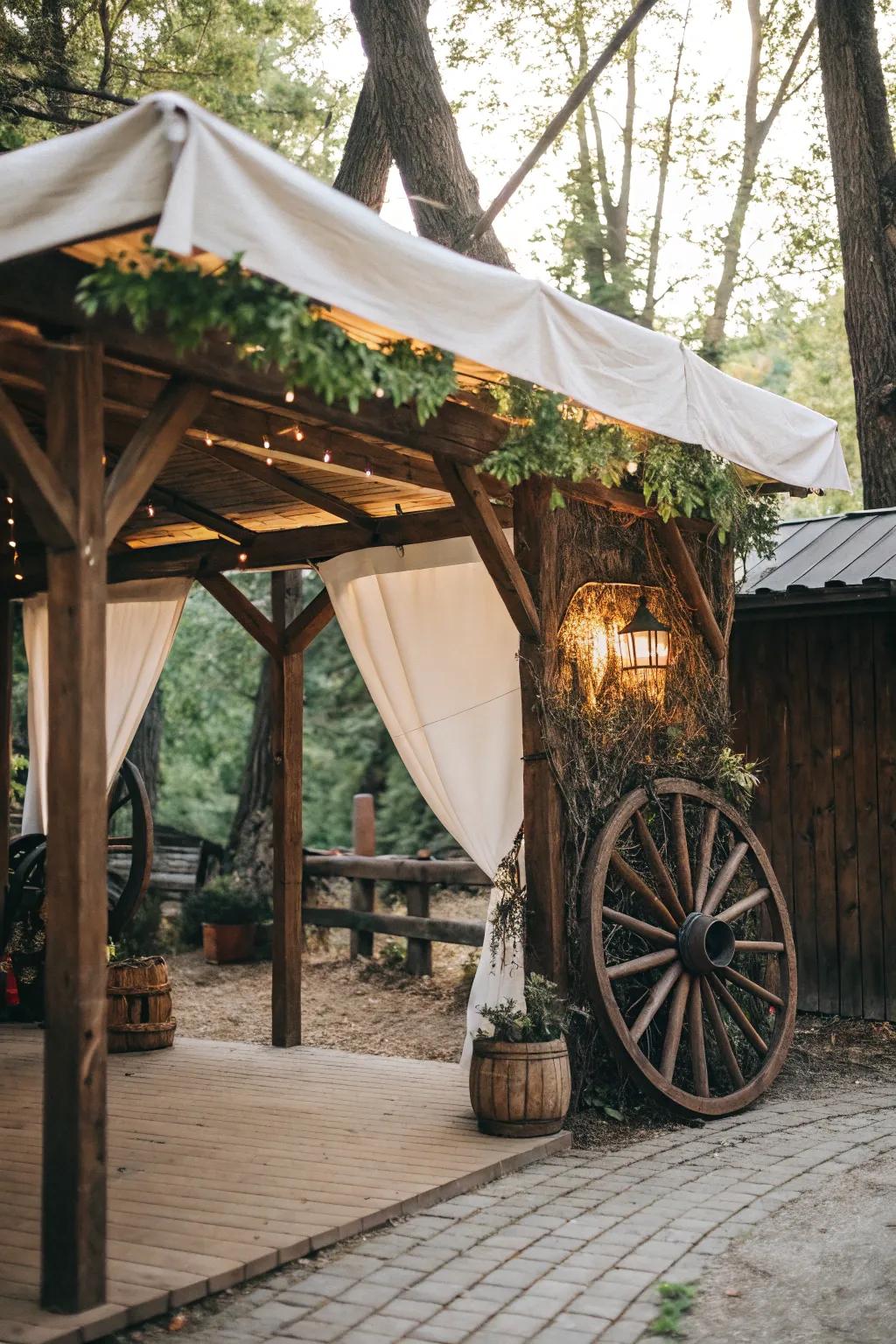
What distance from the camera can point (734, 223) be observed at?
1348 centimetres

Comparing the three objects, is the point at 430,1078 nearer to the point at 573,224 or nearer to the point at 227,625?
the point at 573,224

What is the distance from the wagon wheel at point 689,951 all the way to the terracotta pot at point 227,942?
454cm

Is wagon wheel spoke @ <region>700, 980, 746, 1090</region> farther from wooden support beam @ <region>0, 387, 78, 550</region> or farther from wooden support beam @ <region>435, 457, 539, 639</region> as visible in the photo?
wooden support beam @ <region>0, 387, 78, 550</region>

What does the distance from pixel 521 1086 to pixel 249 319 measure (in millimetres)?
2775

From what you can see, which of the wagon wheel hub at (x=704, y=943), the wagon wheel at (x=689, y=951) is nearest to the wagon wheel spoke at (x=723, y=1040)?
the wagon wheel at (x=689, y=951)

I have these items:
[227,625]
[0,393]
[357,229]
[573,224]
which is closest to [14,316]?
[0,393]

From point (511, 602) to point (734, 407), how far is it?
1099 millimetres

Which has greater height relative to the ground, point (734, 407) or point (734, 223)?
point (734, 223)

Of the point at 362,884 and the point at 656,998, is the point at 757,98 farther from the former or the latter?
the point at 656,998

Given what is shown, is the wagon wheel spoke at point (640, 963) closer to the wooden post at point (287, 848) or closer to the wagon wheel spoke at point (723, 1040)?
the wagon wheel spoke at point (723, 1040)

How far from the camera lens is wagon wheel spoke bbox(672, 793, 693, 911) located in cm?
542

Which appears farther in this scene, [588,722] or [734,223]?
[734,223]

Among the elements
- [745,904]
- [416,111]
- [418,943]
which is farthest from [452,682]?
[416,111]

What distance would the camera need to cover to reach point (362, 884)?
907 cm
